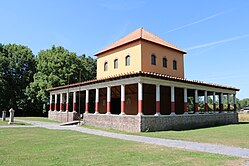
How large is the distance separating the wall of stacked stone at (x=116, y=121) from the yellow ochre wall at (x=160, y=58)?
5379 mm

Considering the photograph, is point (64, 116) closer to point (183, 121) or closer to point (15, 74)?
point (183, 121)

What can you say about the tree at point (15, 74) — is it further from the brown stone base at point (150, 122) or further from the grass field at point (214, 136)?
the grass field at point (214, 136)

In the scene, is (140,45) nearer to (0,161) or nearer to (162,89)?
(162,89)

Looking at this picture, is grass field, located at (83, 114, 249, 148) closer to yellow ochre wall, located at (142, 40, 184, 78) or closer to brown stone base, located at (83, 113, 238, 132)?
brown stone base, located at (83, 113, 238, 132)

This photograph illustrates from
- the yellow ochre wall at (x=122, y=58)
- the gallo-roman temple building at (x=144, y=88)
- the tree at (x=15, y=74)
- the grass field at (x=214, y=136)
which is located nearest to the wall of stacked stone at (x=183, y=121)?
the gallo-roman temple building at (x=144, y=88)

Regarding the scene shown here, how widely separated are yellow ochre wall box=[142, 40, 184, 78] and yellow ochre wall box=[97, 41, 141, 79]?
1.88 ft

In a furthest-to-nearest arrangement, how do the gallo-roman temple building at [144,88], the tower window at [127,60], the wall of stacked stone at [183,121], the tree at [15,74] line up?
the tree at [15,74], the tower window at [127,60], the gallo-roman temple building at [144,88], the wall of stacked stone at [183,121]

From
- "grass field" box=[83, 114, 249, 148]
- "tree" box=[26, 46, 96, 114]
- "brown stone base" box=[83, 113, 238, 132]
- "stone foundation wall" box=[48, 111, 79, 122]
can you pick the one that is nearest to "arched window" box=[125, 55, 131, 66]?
"brown stone base" box=[83, 113, 238, 132]

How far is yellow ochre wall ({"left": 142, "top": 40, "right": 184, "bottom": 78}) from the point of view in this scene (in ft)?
71.3

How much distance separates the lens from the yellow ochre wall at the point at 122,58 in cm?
2167

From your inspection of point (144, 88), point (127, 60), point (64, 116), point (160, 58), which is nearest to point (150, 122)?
point (144, 88)

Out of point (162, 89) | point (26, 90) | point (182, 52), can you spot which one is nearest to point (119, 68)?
point (162, 89)

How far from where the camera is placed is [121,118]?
1839 centimetres

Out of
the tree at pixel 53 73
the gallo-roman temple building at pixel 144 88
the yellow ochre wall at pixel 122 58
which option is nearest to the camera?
the gallo-roman temple building at pixel 144 88
